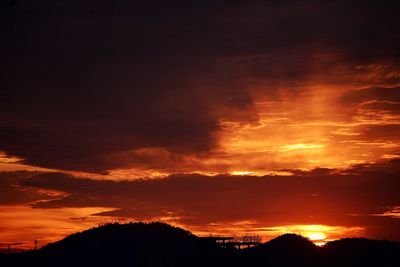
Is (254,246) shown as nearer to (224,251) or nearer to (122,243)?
(224,251)

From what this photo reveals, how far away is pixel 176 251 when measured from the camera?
219ft

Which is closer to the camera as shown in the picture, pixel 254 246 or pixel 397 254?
pixel 397 254

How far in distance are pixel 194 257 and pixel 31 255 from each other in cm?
2161

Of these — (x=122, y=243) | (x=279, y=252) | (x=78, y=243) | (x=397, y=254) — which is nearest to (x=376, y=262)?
(x=397, y=254)

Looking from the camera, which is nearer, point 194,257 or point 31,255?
point 194,257

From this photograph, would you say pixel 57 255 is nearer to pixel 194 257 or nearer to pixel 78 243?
pixel 78 243

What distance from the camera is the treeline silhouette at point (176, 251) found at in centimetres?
6600

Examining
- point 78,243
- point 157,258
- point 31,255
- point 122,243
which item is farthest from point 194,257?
point 31,255

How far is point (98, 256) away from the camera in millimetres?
66562

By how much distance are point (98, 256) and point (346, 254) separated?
30.4 meters

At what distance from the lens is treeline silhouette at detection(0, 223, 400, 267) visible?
6600cm

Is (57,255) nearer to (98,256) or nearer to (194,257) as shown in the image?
(98,256)

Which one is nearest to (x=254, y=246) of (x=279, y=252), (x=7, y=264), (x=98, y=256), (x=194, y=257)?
(x=279, y=252)

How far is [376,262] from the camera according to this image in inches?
2625
